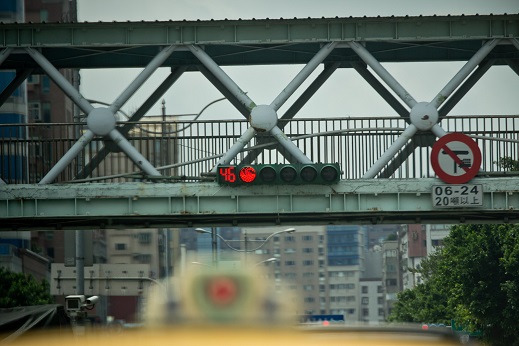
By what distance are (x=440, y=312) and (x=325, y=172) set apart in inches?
2425

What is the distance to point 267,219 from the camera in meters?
32.2

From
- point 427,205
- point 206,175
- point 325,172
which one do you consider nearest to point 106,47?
point 206,175

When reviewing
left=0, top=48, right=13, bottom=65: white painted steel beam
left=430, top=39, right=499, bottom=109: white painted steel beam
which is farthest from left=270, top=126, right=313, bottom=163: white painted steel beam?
left=0, top=48, right=13, bottom=65: white painted steel beam

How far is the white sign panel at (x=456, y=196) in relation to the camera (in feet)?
101

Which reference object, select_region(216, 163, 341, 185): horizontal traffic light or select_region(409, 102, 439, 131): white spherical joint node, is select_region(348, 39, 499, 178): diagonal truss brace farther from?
select_region(216, 163, 341, 185): horizontal traffic light

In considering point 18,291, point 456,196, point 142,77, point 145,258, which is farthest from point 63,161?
point 145,258

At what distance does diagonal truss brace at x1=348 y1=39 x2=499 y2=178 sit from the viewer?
31203mm

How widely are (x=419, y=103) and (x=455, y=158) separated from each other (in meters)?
1.54

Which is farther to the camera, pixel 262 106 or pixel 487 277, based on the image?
pixel 487 277

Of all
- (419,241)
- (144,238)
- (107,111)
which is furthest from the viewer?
(419,241)

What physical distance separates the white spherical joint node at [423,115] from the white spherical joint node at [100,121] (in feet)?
23.3

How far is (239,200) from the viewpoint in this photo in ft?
103

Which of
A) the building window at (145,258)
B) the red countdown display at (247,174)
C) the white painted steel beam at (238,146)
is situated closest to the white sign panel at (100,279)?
the white painted steel beam at (238,146)

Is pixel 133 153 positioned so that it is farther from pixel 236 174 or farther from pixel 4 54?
pixel 4 54
